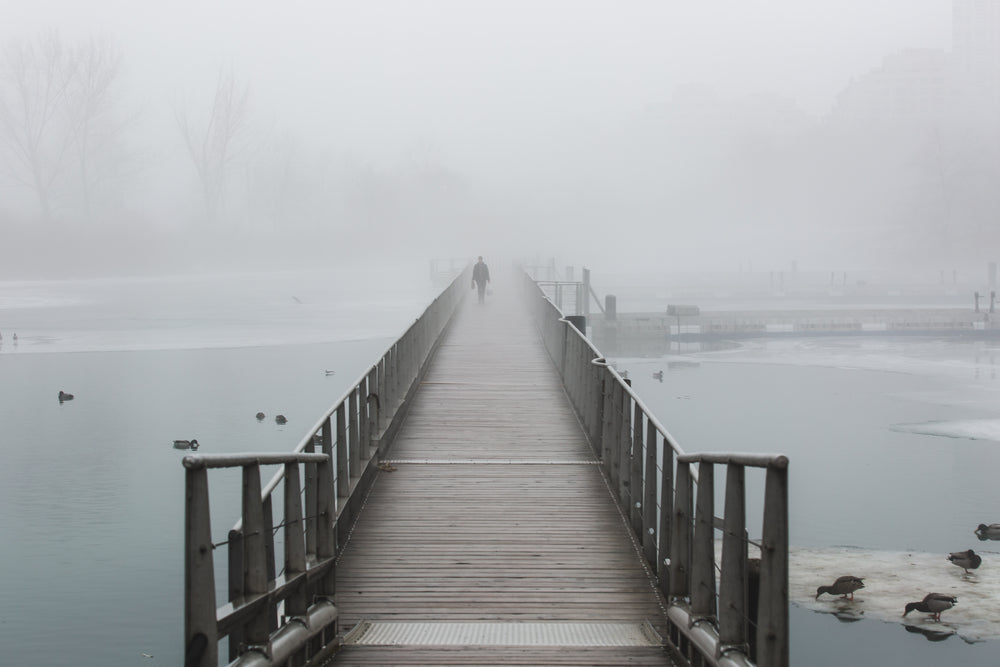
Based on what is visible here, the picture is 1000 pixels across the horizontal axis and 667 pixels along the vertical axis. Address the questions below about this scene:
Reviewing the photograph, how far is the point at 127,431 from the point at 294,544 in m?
22.5

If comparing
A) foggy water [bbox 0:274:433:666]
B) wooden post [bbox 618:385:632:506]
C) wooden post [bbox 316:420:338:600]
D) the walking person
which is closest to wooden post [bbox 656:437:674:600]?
wooden post [bbox 618:385:632:506]

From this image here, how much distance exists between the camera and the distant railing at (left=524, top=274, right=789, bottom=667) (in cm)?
437

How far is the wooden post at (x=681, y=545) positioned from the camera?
6.04 meters

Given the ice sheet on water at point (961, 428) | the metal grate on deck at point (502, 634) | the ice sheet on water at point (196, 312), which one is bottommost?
the ice sheet on water at point (961, 428)

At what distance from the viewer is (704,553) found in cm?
550

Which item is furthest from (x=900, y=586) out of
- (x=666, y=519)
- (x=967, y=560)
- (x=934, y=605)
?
(x=666, y=519)

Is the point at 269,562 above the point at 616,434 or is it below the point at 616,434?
below

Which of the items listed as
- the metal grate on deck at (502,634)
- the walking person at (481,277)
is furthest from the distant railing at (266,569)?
the walking person at (481,277)

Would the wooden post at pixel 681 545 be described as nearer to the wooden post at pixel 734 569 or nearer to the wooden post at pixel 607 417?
the wooden post at pixel 734 569

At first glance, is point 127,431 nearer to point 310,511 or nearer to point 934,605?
point 934,605

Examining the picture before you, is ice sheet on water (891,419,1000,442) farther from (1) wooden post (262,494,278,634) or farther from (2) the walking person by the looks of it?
(1) wooden post (262,494,278,634)

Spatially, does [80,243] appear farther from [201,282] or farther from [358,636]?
[358,636]

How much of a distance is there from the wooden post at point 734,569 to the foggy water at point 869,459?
9.04 metres

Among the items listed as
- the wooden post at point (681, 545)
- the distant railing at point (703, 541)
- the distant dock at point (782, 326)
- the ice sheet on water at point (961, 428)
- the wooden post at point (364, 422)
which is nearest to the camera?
the distant railing at point (703, 541)
